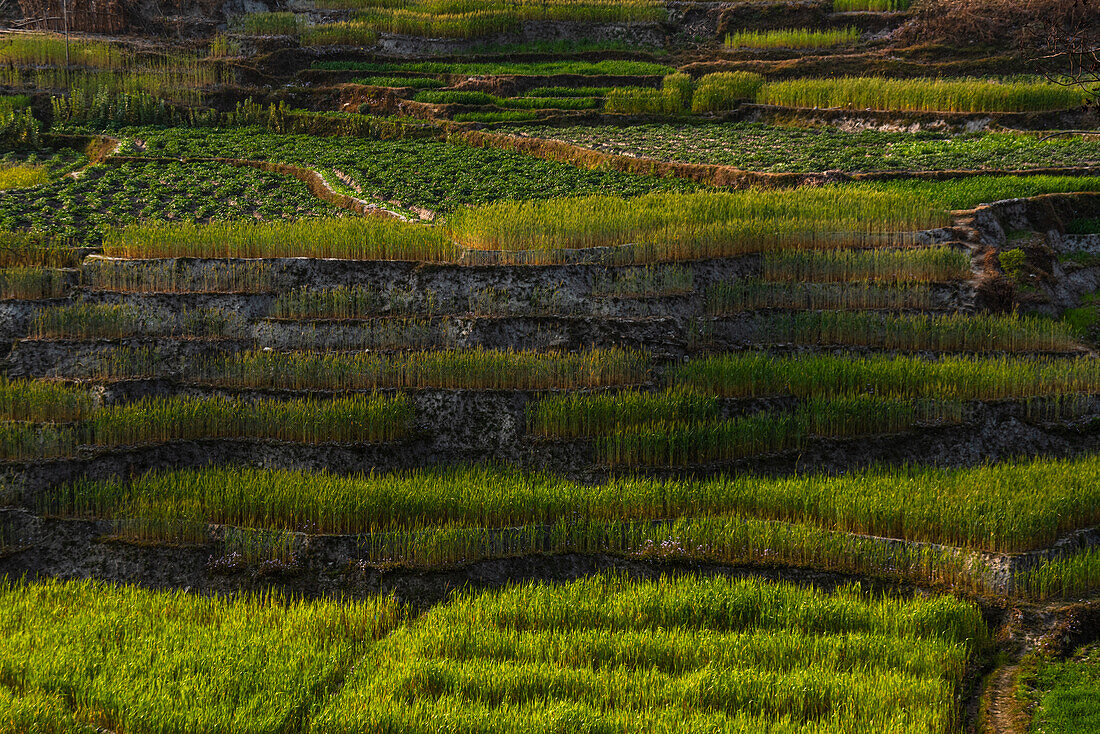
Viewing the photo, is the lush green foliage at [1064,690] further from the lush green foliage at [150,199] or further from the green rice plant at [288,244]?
the lush green foliage at [150,199]

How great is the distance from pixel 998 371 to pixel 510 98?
19459 mm

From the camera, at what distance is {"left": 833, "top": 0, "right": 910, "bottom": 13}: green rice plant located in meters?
35.0

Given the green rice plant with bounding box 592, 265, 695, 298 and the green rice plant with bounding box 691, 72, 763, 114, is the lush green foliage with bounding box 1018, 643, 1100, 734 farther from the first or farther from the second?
the green rice plant with bounding box 691, 72, 763, 114

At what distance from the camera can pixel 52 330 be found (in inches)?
520

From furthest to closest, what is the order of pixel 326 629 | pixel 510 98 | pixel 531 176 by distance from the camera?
1. pixel 510 98
2. pixel 531 176
3. pixel 326 629

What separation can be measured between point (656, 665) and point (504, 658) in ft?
3.88

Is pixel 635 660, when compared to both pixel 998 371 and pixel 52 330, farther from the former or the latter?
pixel 52 330

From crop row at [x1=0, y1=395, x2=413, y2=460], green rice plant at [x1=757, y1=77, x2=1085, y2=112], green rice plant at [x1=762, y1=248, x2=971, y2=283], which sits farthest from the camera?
green rice plant at [x1=757, y1=77, x2=1085, y2=112]

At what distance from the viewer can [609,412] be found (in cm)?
1177

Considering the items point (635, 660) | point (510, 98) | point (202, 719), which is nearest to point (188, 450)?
point (202, 719)

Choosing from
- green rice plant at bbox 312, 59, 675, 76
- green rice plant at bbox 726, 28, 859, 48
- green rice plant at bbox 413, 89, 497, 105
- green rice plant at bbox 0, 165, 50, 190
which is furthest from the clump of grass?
green rice plant at bbox 726, 28, 859, 48

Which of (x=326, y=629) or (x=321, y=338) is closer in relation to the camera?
(x=326, y=629)

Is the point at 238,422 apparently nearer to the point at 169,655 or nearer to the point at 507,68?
the point at 169,655

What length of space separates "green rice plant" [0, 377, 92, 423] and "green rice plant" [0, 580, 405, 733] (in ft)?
10.3
